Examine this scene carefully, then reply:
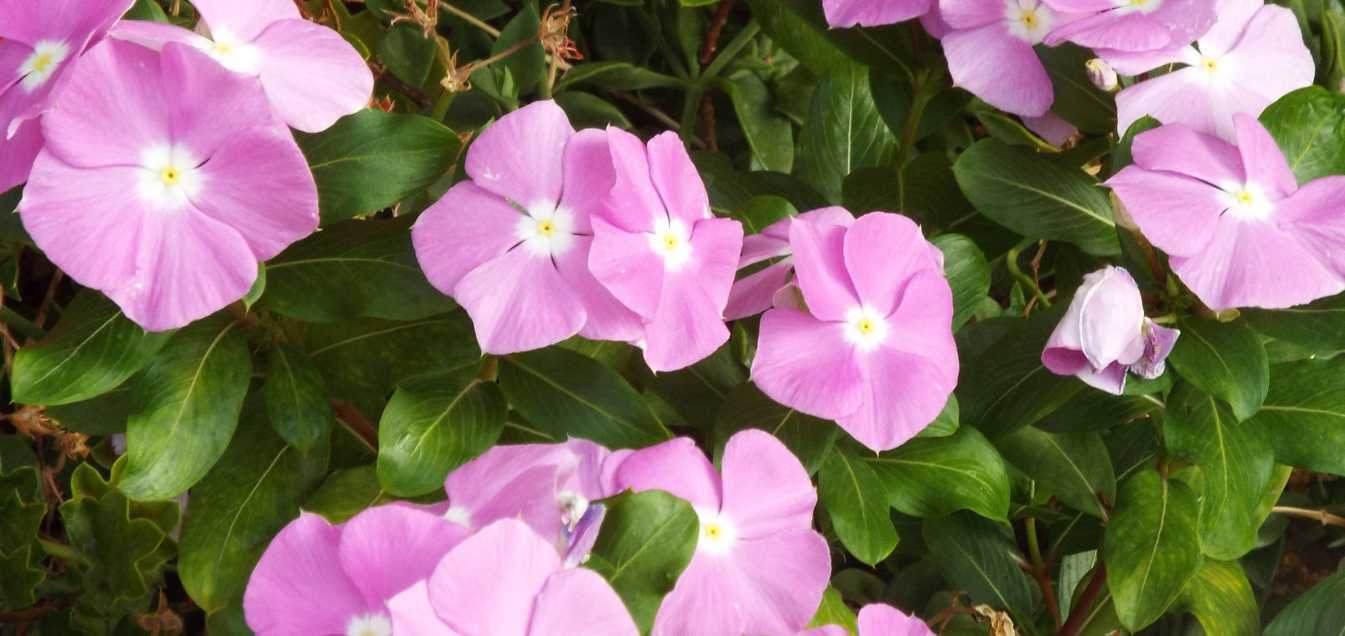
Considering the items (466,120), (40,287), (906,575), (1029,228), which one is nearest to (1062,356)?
(1029,228)

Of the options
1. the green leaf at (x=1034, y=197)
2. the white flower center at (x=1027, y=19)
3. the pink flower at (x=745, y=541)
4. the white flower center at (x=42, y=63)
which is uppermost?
the white flower center at (x=42, y=63)

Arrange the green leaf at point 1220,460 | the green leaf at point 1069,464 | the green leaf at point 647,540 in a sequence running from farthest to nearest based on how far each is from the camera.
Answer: the green leaf at point 1069,464
the green leaf at point 1220,460
the green leaf at point 647,540

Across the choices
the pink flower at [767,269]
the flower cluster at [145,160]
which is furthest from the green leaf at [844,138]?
the flower cluster at [145,160]

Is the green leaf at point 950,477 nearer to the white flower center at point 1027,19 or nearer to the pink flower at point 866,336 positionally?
the pink flower at point 866,336

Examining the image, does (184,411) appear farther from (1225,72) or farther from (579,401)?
(1225,72)

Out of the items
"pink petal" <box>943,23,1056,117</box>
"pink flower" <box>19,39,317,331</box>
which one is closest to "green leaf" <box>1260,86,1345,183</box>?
"pink petal" <box>943,23,1056,117</box>

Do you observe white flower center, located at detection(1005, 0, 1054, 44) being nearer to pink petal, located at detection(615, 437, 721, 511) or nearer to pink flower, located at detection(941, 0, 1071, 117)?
pink flower, located at detection(941, 0, 1071, 117)

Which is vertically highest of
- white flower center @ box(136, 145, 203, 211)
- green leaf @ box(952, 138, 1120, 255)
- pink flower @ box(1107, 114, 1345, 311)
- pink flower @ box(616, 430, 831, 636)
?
white flower center @ box(136, 145, 203, 211)

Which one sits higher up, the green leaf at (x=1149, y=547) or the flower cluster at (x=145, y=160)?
the flower cluster at (x=145, y=160)
